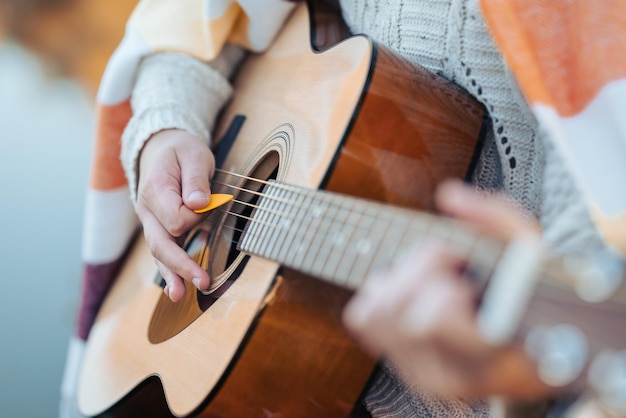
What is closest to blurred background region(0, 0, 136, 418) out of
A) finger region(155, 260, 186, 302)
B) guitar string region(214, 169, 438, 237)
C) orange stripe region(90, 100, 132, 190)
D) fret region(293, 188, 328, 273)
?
orange stripe region(90, 100, 132, 190)

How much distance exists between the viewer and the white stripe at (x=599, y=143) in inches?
16.3

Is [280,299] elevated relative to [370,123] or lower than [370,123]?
lower

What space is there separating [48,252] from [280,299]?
108 centimetres

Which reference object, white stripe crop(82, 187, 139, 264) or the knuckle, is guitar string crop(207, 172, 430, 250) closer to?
the knuckle

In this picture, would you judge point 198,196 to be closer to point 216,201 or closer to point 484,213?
point 216,201

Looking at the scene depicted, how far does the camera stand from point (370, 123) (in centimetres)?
47

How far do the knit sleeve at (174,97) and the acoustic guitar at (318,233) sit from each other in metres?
0.18

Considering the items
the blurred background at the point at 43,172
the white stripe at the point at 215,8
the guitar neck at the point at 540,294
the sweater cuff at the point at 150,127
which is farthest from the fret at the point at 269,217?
the blurred background at the point at 43,172

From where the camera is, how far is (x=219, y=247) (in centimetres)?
58

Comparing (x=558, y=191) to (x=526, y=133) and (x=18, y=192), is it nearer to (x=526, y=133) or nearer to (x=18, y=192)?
(x=526, y=133)

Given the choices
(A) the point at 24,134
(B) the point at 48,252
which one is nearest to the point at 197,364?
(B) the point at 48,252

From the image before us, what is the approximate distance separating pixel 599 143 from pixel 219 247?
0.32m

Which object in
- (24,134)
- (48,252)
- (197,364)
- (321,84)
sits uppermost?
(321,84)

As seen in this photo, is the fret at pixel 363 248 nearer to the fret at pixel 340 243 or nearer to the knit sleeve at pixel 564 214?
the fret at pixel 340 243
